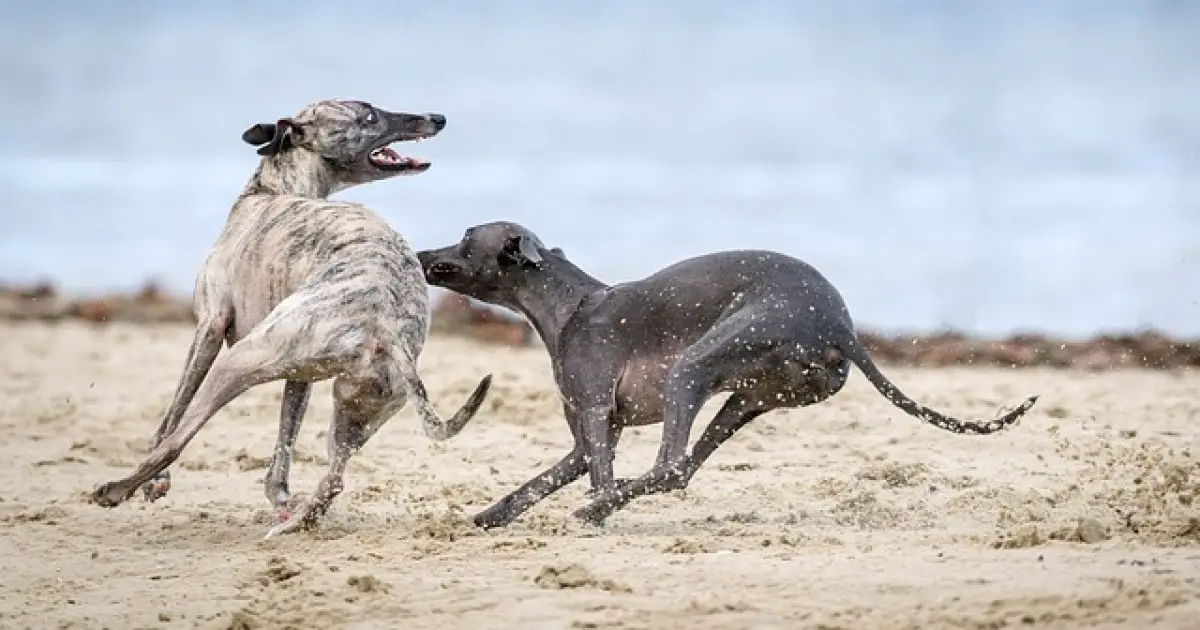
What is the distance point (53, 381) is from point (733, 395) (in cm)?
740

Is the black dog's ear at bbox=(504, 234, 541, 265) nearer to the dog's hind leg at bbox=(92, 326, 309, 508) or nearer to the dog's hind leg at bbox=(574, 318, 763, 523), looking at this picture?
the dog's hind leg at bbox=(574, 318, 763, 523)

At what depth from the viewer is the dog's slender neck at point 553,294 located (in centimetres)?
921

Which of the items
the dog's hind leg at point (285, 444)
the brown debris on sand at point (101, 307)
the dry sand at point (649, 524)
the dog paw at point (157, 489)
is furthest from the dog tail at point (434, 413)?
the brown debris on sand at point (101, 307)

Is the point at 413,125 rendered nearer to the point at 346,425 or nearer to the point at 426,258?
the point at 426,258

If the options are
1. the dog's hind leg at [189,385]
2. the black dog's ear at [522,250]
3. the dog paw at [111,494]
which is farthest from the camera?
the black dog's ear at [522,250]

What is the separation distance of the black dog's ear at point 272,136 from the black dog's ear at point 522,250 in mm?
1443

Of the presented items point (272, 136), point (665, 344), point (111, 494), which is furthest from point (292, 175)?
point (665, 344)

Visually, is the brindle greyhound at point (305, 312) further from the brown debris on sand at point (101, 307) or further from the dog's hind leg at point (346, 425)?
the brown debris on sand at point (101, 307)

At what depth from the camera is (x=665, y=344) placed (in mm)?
8820

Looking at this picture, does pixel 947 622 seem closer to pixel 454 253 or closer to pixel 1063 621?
pixel 1063 621

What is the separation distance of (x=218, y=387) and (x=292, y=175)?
187cm

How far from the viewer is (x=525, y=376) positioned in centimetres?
1364

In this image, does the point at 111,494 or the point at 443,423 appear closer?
the point at 443,423

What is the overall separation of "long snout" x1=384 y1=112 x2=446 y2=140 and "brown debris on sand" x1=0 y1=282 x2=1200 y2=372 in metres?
5.59
